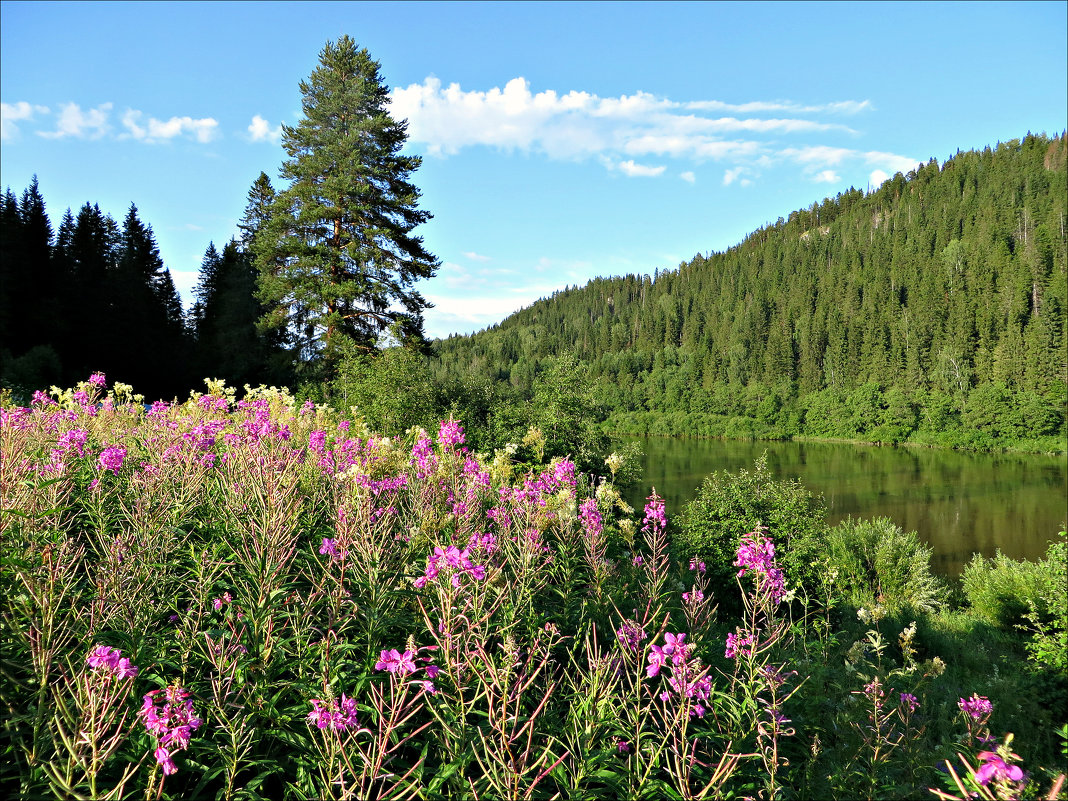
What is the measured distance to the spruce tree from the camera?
1920 centimetres

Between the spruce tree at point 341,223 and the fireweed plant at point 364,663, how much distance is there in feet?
51.7

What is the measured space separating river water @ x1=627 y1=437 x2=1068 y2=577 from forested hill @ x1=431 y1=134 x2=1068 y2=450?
9909mm

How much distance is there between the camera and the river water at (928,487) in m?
25.2

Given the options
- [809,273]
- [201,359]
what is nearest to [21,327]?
[201,359]

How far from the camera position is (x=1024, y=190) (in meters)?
101

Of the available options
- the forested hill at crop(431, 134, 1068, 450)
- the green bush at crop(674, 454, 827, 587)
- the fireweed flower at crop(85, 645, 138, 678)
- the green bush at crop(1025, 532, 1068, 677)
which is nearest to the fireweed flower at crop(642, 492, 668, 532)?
the fireweed flower at crop(85, 645, 138, 678)

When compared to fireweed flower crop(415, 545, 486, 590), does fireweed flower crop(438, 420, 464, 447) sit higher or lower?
higher

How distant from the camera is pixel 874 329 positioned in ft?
278

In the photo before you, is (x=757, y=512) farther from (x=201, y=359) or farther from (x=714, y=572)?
(x=201, y=359)

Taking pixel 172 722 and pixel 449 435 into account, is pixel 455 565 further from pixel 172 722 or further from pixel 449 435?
pixel 449 435

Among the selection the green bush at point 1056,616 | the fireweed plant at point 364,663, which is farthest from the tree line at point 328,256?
the green bush at point 1056,616

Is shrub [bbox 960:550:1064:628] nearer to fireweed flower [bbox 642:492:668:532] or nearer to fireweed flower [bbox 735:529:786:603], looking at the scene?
fireweed flower [bbox 642:492:668:532]

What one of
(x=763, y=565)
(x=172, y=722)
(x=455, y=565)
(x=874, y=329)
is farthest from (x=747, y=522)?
(x=874, y=329)

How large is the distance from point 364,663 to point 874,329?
97751 mm
